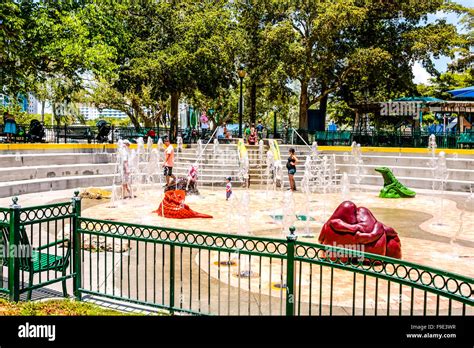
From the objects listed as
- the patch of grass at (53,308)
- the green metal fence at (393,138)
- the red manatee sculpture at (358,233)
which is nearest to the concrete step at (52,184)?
the patch of grass at (53,308)

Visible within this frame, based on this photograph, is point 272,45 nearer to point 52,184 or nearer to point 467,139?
point 467,139

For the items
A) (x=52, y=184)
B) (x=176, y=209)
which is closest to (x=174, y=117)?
(x=52, y=184)

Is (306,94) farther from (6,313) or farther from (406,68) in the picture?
(6,313)

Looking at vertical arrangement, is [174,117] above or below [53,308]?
above

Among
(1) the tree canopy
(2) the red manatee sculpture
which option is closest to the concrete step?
(1) the tree canopy

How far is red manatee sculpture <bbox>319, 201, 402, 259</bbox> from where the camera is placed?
936 centimetres

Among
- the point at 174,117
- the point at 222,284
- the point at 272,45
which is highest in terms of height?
the point at 272,45

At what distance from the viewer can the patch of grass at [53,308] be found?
6.15 m

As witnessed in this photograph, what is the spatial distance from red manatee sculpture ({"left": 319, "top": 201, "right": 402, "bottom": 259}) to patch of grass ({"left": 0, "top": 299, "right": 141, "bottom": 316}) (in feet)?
14.9

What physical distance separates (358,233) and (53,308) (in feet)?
17.5

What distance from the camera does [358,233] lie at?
30.7 ft

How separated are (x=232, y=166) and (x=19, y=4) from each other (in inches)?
477

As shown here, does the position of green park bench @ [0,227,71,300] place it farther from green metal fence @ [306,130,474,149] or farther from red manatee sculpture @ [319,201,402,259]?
green metal fence @ [306,130,474,149]

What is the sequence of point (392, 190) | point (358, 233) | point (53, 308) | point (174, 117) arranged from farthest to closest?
point (174, 117) < point (392, 190) < point (358, 233) < point (53, 308)
